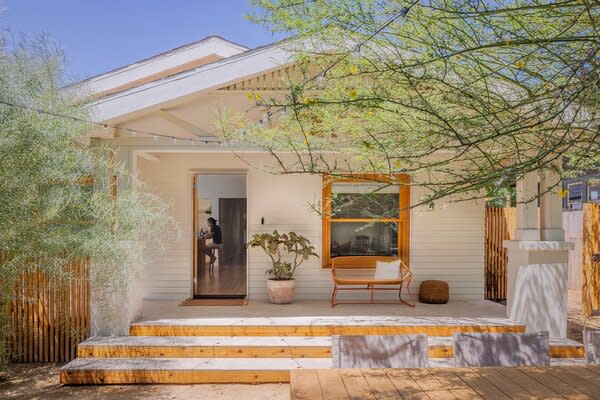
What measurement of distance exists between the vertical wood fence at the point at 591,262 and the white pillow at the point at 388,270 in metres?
2.98

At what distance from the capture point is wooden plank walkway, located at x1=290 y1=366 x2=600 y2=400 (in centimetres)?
241

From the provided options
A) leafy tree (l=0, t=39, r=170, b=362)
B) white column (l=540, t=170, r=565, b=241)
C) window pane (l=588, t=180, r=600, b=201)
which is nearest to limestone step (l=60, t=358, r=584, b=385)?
leafy tree (l=0, t=39, r=170, b=362)

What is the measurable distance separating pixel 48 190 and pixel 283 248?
11.7ft

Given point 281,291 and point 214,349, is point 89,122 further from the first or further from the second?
point 281,291

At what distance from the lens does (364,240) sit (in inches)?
298

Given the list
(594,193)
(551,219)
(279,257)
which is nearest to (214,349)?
(279,257)

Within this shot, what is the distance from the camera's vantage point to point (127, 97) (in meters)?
5.33

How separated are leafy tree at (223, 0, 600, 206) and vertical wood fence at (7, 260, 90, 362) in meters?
3.82

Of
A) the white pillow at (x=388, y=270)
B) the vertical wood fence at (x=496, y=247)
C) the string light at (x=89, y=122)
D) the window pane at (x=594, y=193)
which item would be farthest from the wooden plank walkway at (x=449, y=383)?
the window pane at (x=594, y=193)

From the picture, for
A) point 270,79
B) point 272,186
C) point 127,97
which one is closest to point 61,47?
point 127,97

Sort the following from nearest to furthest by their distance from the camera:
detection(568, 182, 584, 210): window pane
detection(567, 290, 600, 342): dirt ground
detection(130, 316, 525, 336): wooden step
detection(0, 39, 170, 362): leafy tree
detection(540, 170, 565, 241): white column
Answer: detection(0, 39, 170, 362): leafy tree < detection(130, 316, 525, 336): wooden step < detection(540, 170, 565, 241): white column < detection(567, 290, 600, 342): dirt ground < detection(568, 182, 584, 210): window pane

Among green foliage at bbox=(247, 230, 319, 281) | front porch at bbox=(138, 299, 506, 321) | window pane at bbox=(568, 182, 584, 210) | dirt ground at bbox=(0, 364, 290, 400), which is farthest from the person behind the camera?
window pane at bbox=(568, 182, 584, 210)

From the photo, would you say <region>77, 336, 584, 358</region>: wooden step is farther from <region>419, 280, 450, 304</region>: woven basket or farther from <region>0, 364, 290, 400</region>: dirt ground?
<region>419, 280, 450, 304</region>: woven basket

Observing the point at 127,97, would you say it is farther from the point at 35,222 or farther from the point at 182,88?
the point at 35,222
